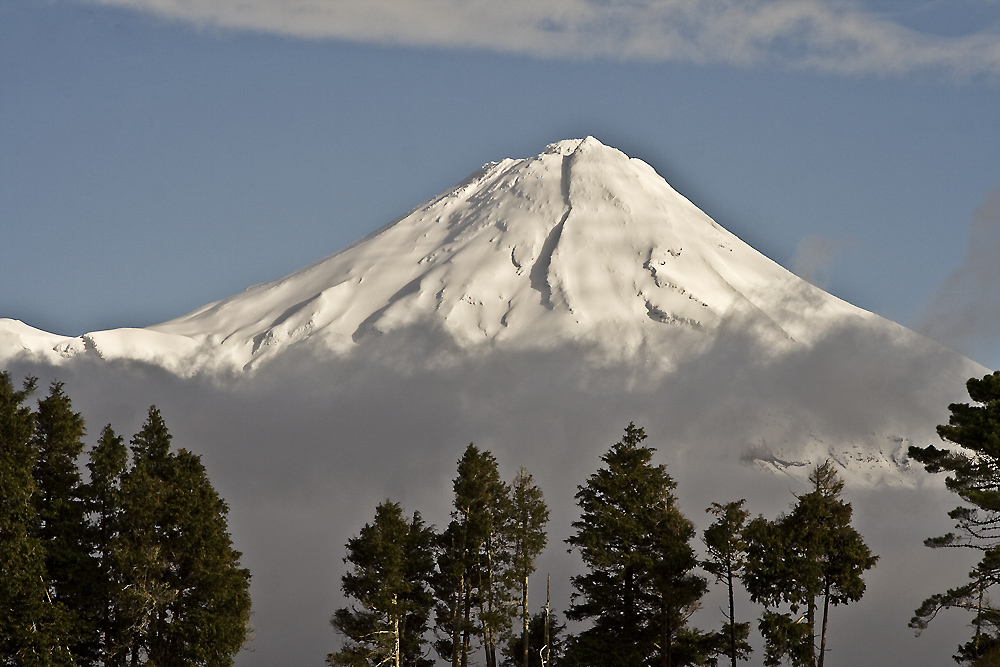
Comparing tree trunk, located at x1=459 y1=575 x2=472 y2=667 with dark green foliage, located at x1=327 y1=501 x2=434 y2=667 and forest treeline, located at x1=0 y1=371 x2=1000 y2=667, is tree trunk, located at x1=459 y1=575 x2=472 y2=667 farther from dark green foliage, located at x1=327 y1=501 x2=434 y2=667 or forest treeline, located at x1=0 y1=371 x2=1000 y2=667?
dark green foliage, located at x1=327 y1=501 x2=434 y2=667

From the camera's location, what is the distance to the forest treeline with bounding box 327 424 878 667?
53281 millimetres

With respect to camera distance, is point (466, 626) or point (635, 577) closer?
point (635, 577)

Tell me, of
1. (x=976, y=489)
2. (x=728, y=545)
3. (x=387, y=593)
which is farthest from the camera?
(x=387, y=593)

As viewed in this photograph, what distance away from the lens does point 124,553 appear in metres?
50.4

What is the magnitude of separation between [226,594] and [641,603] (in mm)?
17343

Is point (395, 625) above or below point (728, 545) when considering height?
below

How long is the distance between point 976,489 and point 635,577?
17.1 m

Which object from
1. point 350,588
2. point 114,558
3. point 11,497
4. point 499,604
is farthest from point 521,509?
point 11,497

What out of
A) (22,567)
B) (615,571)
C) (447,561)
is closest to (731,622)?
(615,571)

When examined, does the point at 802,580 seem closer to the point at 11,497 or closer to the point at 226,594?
the point at 226,594

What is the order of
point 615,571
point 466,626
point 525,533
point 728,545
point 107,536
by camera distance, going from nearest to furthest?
point 107,536, point 728,545, point 615,571, point 525,533, point 466,626

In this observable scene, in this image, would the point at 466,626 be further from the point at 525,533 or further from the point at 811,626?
the point at 811,626

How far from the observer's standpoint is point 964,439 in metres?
45.6

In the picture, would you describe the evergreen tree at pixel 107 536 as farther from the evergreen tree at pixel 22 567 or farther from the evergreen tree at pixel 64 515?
the evergreen tree at pixel 22 567
